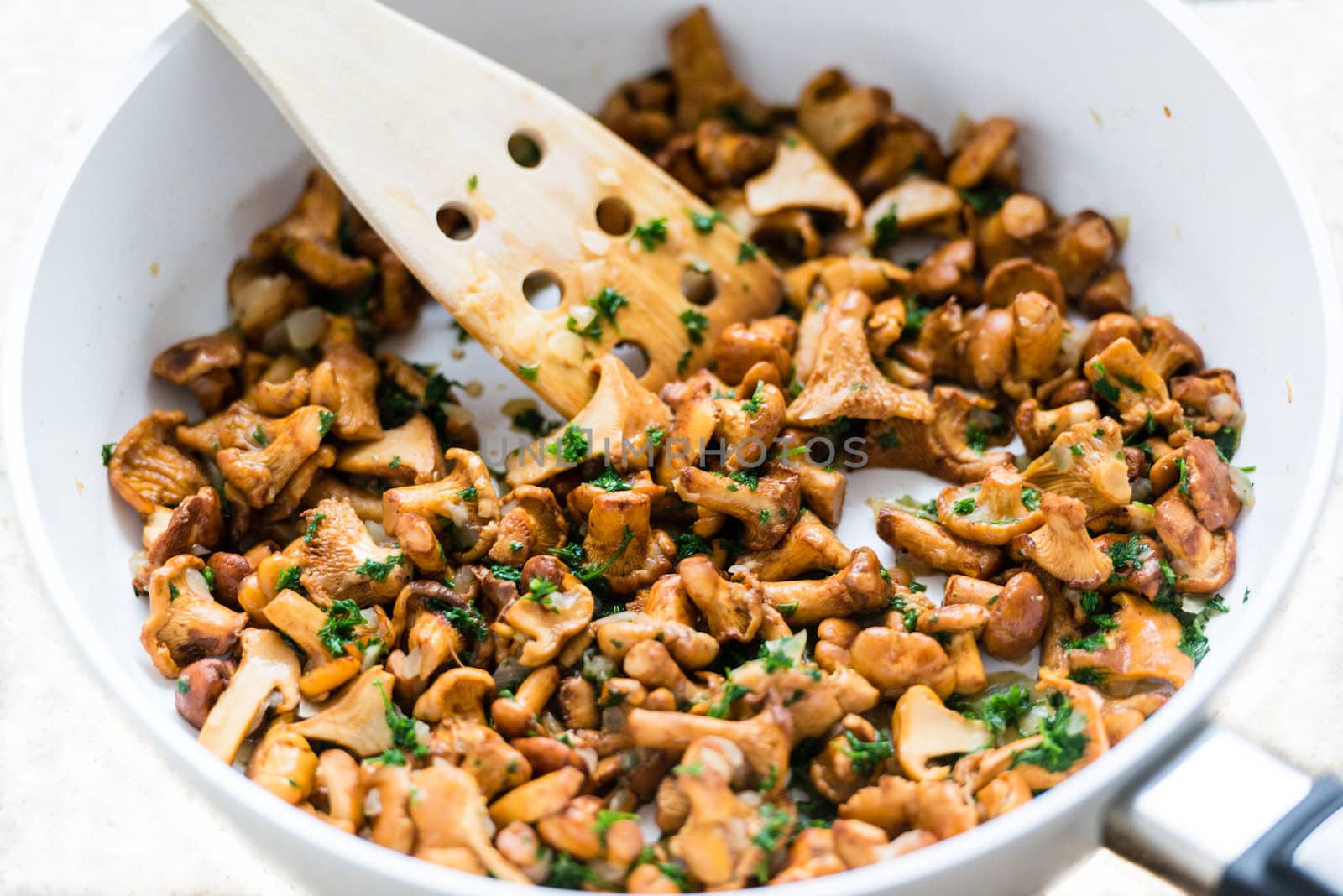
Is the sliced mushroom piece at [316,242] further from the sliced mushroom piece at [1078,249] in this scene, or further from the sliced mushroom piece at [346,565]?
the sliced mushroom piece at [1078,249]

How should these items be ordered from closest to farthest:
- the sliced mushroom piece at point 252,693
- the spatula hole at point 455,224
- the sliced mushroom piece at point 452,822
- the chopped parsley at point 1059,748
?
the sliced mushroom piece at point 452,822 → the chopped parsley at point 1059,748 → the sliced mushroom piece at point 252,693 → the spatula hole at point 455,224

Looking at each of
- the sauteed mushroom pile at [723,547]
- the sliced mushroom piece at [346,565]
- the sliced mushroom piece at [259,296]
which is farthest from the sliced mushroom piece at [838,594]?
the sliced mushroom piece at [259,296]

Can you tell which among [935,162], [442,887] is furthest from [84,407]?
[935,162]

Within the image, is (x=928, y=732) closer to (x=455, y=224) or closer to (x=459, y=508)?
(x=459, y=508)

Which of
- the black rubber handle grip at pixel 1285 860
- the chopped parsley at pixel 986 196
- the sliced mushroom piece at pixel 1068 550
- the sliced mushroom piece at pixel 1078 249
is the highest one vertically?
the sliced mushroom piece at pixel 1078 249

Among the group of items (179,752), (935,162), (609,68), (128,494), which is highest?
(935,162)

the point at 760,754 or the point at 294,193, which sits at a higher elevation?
the point at 760,754

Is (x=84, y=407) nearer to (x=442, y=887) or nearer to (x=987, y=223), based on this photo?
(x=442, y=887)
